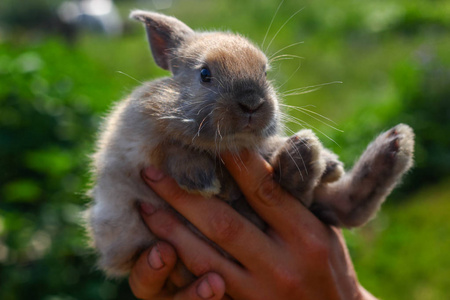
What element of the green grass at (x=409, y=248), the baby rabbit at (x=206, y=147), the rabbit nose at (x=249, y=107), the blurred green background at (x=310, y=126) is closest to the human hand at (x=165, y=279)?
the baby rabbit at (x=206, y=147)

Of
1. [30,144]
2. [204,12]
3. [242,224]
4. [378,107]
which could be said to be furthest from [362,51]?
[242,224]

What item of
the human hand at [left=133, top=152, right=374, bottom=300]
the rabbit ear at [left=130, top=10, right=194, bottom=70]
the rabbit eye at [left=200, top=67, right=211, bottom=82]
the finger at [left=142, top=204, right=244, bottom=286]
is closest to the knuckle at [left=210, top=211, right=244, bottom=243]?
the human hand at [left=133, top=152, right=374, bottom=300]

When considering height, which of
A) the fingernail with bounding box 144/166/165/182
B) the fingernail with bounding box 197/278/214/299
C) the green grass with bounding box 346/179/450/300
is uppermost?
the fingernail with bounding box 144/166/165/182

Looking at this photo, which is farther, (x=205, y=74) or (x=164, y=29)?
(x=164, y=29)

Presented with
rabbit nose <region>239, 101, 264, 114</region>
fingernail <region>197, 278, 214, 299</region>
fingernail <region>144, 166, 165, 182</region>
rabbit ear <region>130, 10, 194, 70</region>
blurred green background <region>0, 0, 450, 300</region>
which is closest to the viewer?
rabbit nose <region>239, 101, 264, 114</region>

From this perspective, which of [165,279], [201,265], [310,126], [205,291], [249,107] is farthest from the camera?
[310,126]

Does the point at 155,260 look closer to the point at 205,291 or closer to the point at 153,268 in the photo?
the point at 153,268

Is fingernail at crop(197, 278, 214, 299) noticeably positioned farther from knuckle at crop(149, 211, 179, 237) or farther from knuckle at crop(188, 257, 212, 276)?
knuckle at crop(149, 211, 179, 237)

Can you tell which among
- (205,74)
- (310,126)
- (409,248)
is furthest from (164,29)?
(409,248)
